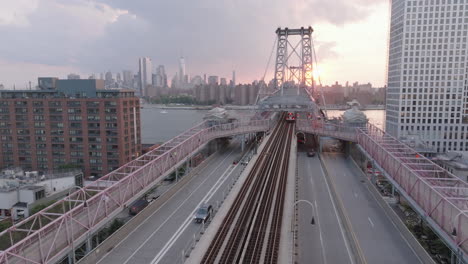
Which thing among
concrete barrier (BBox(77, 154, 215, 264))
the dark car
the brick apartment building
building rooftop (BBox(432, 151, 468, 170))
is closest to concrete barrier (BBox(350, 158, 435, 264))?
the dark car

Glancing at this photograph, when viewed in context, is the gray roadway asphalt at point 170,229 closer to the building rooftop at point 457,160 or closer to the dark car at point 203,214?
the dark car at point 203,214

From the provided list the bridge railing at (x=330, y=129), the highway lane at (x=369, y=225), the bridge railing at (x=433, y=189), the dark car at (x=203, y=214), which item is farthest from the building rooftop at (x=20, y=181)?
the bridge railing at (x=433, y=189)

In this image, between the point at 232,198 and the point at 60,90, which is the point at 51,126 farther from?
the point at 232,198

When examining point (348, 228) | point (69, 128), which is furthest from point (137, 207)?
point (69, 128)

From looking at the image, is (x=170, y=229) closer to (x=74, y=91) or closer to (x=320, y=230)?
(x=320, y=230)

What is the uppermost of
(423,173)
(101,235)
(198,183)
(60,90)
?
(60,90)

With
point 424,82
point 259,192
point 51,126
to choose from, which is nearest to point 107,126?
point 51,126
